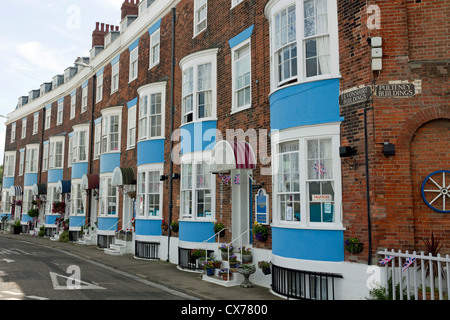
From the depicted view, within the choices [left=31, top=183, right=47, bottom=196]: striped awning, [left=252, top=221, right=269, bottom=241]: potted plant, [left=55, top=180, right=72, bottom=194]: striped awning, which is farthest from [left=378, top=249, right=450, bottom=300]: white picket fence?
[left=31, top=183, right=47, bottom=196]: striped awning

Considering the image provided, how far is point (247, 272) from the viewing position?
1114 cm

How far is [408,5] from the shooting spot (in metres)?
8.70

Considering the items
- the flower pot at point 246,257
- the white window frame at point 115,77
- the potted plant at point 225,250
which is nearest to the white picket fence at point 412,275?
the flower pot at point 246,257

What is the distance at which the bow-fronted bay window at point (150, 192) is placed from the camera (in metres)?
17.5

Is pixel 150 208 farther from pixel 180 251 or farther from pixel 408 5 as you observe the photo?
pixel 408 5

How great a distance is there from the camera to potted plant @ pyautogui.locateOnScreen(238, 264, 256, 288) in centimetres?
1115

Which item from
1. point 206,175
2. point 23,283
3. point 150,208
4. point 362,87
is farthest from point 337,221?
point 150,208

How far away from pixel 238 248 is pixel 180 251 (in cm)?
299

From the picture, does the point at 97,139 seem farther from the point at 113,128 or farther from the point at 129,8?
the point at 129,8

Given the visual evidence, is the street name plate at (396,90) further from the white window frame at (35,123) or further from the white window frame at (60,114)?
the white window frame at (35,123)

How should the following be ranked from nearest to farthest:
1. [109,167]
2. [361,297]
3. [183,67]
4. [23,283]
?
[361,297] → [23,283] → [183,67] → [109,167]

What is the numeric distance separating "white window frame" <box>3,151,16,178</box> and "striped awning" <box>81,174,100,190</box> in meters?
19.6

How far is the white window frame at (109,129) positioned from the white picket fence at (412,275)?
1687 cm

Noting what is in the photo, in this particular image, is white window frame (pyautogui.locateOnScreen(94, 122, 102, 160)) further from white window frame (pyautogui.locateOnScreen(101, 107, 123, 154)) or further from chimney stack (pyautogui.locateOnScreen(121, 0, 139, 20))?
chimney stack (pyautogui.locateOnScreen(121, 0, 139, 20))
